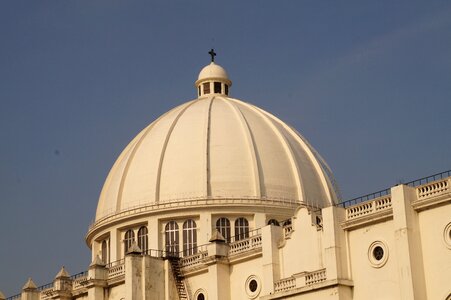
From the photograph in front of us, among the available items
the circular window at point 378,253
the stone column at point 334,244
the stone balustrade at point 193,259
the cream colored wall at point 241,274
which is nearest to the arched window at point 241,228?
the stone balustrade at point 193,259

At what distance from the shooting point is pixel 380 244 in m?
44.7

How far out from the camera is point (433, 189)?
42969 millimetres

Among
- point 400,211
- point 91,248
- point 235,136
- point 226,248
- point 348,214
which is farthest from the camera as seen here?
point 91,248

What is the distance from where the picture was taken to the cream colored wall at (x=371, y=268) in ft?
144

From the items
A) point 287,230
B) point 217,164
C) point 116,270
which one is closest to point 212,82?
point 217,164

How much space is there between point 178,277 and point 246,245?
16.9 feet

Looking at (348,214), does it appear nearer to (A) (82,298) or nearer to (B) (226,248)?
(B) (226,248)

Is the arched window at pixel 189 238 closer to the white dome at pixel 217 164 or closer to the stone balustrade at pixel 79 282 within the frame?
→ the white dome at pixel 217 164

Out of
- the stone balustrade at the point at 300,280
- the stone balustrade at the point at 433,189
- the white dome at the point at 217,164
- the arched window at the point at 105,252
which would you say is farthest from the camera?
the arched window at the point at 105,252

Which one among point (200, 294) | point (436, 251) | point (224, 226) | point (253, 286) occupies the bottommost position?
point (436, 251)

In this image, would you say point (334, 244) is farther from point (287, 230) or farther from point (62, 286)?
point (62, 286)

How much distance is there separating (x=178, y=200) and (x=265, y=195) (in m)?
5.37

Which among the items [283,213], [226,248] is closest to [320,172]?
[283,213]

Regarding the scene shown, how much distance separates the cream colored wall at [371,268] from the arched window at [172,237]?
17235 millimetres
